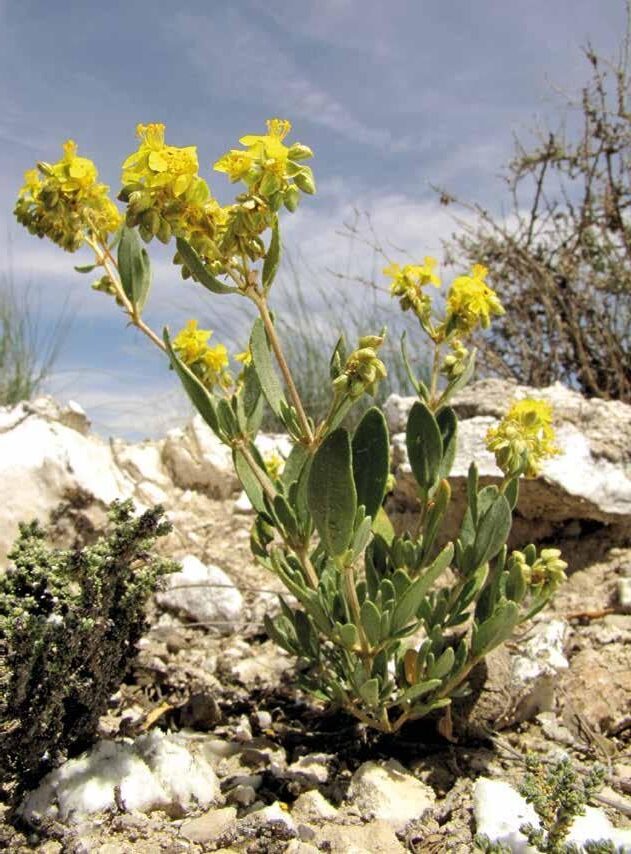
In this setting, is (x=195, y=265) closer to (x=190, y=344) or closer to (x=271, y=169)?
(x=271, y=169)

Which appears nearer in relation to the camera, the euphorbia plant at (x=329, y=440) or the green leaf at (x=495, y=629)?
the euphorbia plant at (x=329, y=440)

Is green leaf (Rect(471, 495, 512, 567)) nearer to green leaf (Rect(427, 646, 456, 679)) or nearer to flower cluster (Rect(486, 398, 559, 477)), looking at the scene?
flower cluster (Rect(486, 398, 559, 477))

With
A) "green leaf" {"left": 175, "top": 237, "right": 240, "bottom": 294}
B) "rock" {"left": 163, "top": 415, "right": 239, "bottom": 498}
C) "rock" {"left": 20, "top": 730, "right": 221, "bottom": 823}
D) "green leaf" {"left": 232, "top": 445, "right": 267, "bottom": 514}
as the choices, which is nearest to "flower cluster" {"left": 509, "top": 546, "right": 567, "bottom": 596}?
"green leaf" {"left": 232, "top": 445, "right": 267, "bottom": 514}

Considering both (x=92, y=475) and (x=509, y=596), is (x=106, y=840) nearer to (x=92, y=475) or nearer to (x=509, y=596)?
(x=509, y=596)

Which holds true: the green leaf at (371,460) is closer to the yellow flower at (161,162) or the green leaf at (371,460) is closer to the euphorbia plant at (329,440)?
the euphorbia plant at (329,440)

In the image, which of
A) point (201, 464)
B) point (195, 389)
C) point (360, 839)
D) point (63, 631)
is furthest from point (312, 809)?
point (201, 464)

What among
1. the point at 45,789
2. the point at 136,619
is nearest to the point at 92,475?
the point at 136,619

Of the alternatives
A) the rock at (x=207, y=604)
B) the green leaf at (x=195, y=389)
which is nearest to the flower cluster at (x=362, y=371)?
the green leaf at (x=195, y=389)
